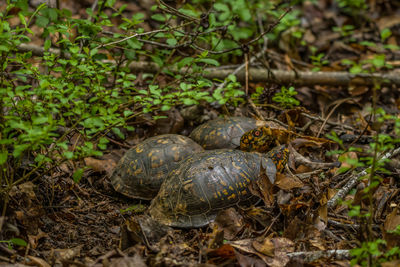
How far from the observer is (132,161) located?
381 cm

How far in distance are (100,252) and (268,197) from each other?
1.40m

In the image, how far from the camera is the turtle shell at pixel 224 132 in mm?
4094

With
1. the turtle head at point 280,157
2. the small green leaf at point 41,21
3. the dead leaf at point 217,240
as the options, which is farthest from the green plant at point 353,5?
the dead leaf at point 217,240

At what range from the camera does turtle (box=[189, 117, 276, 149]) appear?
409 cm

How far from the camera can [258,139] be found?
12.5 ft

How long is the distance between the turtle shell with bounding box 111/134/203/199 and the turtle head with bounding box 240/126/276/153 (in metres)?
0.53

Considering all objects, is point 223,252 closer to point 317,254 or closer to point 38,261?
point 317,254

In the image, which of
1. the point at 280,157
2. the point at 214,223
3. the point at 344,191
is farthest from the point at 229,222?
the point at 344,191

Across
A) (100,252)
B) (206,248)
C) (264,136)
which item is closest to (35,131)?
(100,252)

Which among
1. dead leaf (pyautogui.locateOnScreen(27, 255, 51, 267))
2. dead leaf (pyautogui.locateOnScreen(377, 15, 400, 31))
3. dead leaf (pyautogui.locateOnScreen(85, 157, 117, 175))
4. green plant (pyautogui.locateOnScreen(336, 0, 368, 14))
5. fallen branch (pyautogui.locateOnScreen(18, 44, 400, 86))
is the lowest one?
dead leaf (pyautogui.locateOnScreen(85, 157, 117, 175))

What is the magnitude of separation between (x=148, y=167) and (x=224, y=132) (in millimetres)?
954

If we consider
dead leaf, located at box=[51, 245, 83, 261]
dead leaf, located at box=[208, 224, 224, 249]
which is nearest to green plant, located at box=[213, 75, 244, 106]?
dead leaf, located at box=[208, 224, 224, 249]

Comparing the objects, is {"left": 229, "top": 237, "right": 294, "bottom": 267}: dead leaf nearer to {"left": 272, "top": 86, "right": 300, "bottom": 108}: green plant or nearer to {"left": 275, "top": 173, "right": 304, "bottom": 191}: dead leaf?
{"left": 275, "top": 173, "right": 304, "bottom": 191}: dead leaf

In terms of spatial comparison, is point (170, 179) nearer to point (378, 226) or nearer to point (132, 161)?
point (132, 161)
